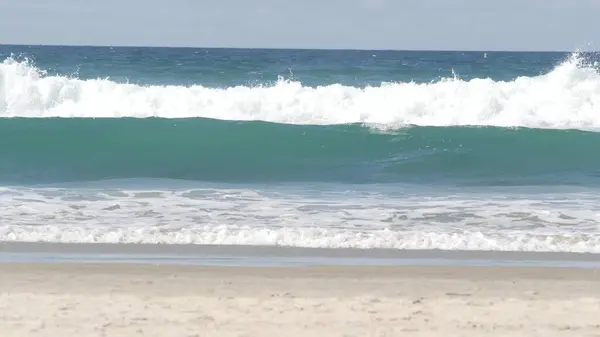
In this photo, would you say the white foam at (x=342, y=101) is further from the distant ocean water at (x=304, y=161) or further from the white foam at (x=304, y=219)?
the white foam at (x=304, y=219)

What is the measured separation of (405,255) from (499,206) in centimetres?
307

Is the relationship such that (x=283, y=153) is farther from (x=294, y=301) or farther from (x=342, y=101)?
(x=294, y=301)

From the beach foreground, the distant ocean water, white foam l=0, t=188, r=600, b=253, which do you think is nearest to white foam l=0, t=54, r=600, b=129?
the distant ocean water

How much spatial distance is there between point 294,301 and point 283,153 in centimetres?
1119

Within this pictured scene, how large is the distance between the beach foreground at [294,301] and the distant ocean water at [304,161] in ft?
4.34

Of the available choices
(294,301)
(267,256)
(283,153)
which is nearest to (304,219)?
(267,256)

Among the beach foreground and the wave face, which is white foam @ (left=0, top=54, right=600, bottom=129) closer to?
the wave face

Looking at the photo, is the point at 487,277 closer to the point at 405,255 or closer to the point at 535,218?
the point at 405,255

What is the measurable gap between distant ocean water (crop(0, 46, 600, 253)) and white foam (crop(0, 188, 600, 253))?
1.1 inches

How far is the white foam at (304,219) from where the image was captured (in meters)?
9.00

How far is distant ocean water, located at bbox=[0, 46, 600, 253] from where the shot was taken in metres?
9.56

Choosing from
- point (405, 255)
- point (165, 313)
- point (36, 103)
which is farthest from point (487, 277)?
point (36, 103)

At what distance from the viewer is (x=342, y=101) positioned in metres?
22.6

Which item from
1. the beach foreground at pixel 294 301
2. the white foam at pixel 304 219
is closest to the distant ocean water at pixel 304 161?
the white foam at pixel 304 219
